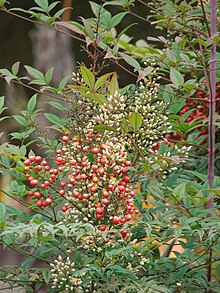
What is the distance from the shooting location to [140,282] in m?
1.20

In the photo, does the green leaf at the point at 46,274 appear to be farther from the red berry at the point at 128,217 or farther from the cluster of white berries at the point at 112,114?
the cluster of white berries at the point at 112,114

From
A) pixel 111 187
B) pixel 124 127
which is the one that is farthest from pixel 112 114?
pixel 111 187

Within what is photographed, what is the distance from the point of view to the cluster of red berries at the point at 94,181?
1.24m

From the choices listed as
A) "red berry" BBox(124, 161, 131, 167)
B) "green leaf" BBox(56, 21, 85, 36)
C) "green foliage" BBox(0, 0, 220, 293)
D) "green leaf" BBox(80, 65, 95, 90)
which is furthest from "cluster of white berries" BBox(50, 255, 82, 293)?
"green leaf" BBox(56, 21, 85, 36)

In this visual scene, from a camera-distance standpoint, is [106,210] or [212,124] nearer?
[106,210]

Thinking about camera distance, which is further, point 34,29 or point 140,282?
point 34,29

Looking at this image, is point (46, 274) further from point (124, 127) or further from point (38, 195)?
point (124, 127)

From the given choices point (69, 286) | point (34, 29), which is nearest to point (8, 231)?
point (69, 286)

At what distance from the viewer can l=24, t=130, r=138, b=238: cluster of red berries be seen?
4.07 ft

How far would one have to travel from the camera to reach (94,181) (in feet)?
4.02

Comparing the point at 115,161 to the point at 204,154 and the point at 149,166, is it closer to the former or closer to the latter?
the point at 149,166

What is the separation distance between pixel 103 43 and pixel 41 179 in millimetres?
341

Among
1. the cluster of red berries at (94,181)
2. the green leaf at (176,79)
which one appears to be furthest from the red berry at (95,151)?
the green leaf at (176,79)

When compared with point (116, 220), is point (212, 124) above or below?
above
